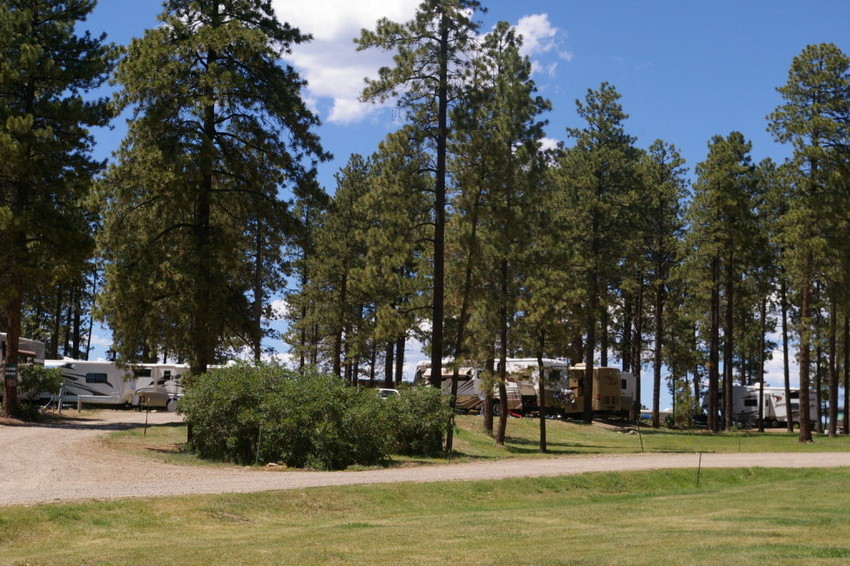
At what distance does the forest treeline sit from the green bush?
11.4ft

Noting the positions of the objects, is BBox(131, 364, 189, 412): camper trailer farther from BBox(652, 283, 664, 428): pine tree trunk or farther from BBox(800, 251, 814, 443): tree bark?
BBox(800, 251, 814, 443): tree bark

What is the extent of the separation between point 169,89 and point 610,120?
87.1 ft

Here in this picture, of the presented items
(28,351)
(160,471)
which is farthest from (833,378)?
(28,351)

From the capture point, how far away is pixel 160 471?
18.1m

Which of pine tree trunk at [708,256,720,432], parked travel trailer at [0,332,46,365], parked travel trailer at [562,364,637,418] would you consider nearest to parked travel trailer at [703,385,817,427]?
pine tree trunk at [708,256,720,432]

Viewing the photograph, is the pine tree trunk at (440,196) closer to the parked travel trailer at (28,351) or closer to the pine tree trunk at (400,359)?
Result: the parked travel trailer at (28,351)

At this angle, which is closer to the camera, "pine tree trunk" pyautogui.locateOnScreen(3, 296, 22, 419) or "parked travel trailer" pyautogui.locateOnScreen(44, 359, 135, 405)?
"pine tree trunk" pyautogui.locateOnScreen(3, 296, 22, 419)

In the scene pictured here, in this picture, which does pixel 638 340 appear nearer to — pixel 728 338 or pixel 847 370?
pixel 728 338

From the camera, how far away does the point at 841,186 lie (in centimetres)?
3609

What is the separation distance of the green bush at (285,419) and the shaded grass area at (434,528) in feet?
12.6

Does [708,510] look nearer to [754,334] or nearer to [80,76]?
[80,76]

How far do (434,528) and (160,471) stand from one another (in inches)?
312

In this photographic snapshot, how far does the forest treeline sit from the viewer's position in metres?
24.6

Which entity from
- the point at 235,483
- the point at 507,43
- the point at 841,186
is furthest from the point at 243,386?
the point at 841,186
